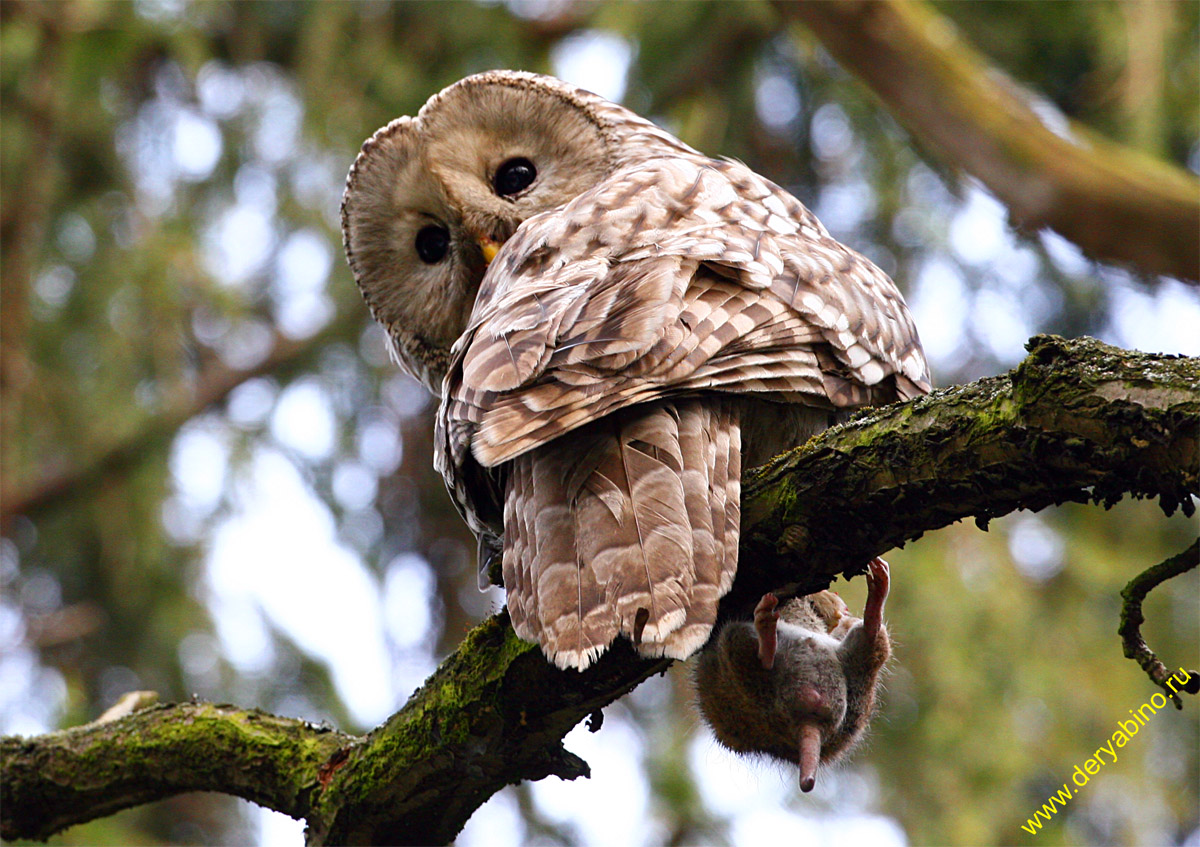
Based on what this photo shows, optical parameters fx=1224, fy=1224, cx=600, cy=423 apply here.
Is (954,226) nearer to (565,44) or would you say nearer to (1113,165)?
(1113,165)

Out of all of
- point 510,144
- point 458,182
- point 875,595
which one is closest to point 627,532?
point 875,595

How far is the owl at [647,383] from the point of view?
232 cm

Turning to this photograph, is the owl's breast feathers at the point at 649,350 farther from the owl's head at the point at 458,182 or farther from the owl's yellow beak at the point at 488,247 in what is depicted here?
the owl's head at the point at 458,182

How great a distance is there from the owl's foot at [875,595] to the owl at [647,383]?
0.37 metres

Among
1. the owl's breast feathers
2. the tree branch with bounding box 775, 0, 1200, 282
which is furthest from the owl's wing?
the tree branch with bounding box 775, 0, 1200, 282

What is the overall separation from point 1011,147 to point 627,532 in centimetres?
307

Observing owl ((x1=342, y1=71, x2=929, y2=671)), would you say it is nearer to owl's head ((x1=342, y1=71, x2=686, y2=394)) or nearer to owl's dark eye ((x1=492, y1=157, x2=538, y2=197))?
owl's head ((x1=342, y1=71, x2=686, y2=394))

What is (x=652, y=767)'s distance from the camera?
Answer: 22.0 feet

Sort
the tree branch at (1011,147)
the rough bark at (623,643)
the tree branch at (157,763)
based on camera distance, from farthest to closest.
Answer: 1. the tree branch at (1011,147)
2. the tree branch at (157,763)
3. the rough bark at (623,643)

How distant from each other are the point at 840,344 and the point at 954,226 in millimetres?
4076

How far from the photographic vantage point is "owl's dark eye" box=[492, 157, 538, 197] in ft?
15.1

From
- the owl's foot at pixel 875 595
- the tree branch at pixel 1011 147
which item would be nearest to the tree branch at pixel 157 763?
the owl's foot at pixel 875 595

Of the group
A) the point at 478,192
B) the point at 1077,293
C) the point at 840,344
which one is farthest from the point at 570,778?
the point at 1077,293

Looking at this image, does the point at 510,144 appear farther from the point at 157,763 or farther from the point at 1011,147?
the point at 157,763
